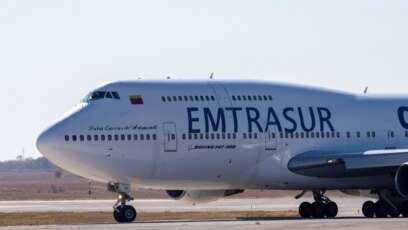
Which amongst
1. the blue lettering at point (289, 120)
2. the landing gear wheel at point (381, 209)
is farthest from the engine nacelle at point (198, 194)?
the landing gear wheel at point (381, 209)

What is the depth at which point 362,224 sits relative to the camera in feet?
160

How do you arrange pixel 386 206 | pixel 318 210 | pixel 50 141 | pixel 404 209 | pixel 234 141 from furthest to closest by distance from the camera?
1. pixel 386 206
2. pixel 318 210
3. pixel 404 209
4. pixel 234 141
5. pixel 50 141

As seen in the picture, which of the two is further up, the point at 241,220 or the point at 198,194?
the point at 198,194

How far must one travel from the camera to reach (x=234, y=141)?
59.1 m

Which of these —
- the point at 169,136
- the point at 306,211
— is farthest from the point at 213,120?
the point at 306,211

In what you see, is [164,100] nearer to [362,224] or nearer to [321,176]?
[321,176]

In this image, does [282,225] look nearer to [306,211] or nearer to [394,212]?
[306,211]

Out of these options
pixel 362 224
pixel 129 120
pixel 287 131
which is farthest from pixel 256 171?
pixel 362 224

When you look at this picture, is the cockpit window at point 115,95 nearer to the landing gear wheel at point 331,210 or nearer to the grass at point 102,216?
the grass at point 102,216

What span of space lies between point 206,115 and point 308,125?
17.1 ft

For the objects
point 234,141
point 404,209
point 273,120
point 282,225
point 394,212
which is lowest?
point 282,225

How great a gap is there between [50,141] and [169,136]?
494 cm

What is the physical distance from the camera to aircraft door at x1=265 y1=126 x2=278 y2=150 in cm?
5991

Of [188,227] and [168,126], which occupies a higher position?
[168,126]
